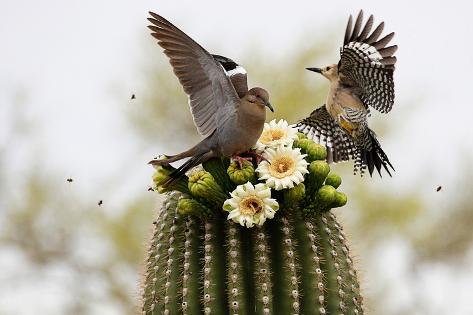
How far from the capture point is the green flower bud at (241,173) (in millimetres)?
3064

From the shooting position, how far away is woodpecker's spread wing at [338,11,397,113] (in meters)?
3.56

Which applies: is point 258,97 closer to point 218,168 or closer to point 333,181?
point 218,168

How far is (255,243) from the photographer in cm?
301

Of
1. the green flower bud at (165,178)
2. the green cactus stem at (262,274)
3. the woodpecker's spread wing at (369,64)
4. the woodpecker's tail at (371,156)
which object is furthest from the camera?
the woodpecker's tail at (371,156)

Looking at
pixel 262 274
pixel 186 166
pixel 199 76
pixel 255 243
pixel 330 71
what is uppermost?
pixel 330 71

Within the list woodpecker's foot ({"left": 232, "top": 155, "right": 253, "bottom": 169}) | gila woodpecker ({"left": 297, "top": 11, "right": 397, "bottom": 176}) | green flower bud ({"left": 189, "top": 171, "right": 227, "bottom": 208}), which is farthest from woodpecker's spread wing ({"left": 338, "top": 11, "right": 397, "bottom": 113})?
green flower bud ({"left": 189, "top": 171, "right": 227, "bottom": 208})

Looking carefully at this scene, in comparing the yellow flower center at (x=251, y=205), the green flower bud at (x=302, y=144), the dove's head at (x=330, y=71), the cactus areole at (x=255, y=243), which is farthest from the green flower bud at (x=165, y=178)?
the dove's head at (x=330, y=71)

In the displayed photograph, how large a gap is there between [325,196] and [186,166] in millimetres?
456

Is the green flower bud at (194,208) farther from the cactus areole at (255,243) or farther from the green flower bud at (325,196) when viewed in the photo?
the green flower bud at (325,196)

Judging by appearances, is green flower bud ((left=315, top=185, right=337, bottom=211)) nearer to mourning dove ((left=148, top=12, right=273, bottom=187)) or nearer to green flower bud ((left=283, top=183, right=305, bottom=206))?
green flower bud ((left=283, top=183, right=305, bottom=206))

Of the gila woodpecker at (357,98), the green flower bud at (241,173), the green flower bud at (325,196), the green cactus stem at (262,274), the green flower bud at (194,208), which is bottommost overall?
the green cactus stem at (262,274)

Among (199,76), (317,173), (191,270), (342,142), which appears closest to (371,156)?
(342,142)

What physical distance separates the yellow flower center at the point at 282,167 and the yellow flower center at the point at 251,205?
4.6 inches

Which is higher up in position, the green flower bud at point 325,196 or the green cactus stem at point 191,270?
the green flower bud at point 325,196
